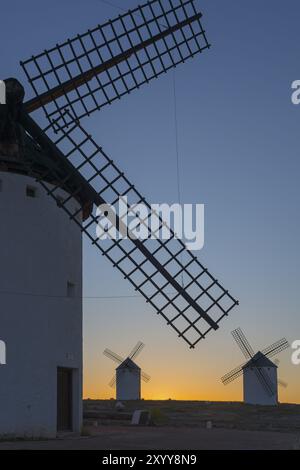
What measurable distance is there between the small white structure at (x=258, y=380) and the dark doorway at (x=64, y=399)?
3161 centimetres

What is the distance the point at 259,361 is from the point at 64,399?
32.8 meters

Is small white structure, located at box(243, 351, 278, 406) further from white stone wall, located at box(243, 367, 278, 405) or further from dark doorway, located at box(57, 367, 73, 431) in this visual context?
dark doorway, located at box(57, 367, 73, 431)

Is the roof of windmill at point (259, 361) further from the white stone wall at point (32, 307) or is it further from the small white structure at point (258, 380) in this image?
the white stone wall at point (32, 307)

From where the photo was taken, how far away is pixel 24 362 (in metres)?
21.6

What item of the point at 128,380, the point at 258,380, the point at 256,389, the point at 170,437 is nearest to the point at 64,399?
the point at 170,437

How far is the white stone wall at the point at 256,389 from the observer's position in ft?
176

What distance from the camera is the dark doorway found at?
76.7 ft

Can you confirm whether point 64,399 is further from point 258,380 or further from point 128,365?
point 128,365

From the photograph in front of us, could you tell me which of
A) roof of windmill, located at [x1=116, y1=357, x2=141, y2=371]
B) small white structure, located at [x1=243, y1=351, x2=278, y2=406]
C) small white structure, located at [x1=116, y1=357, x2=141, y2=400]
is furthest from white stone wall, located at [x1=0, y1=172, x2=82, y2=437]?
roof of windmill, located at [x1=116, y1=357, x2=141, y2=371]

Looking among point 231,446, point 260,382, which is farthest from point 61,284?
point 260,382

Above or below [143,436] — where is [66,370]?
above

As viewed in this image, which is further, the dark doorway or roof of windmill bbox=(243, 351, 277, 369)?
roof of windmill bbox=(243, 351, 277, 369)
